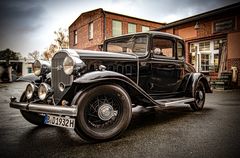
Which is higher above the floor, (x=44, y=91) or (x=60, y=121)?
(x=44, y=91)

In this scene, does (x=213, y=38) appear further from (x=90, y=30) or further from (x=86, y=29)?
(x=86, y=29)

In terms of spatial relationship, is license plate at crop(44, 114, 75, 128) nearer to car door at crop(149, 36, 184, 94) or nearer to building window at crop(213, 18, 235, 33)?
car door at crop(149, 36, 184, 94)

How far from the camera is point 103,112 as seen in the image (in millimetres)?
2717

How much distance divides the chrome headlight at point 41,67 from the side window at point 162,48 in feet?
6.64

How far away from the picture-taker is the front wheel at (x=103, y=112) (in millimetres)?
2526

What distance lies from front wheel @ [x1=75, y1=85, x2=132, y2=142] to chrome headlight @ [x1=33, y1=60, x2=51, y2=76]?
136 cm

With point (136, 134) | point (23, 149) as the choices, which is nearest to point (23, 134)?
point (23, 149)

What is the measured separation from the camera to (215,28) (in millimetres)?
11742

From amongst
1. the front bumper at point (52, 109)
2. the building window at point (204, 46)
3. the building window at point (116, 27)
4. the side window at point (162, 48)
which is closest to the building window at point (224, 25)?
the building window at point (204, 46)

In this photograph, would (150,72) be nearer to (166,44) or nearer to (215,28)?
(166,44)

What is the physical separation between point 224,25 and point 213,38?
100 cm

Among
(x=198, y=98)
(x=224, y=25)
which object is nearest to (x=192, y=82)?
(x=198, y=98)

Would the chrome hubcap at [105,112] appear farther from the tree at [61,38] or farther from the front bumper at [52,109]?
the tree at [61,38]

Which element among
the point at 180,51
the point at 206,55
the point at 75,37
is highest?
the point at 75,37
